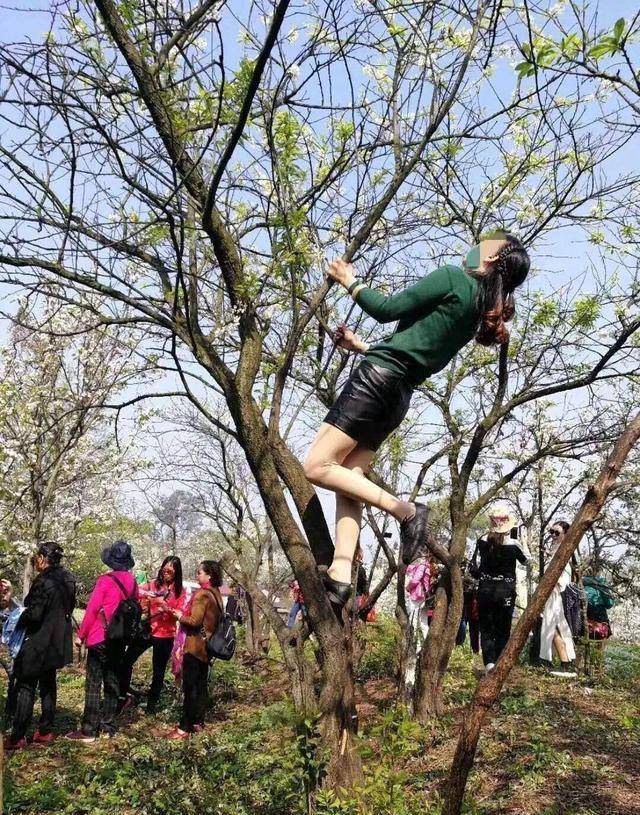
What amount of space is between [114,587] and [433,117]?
16.9 feet

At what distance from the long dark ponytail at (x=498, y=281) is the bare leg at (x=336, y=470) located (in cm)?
82

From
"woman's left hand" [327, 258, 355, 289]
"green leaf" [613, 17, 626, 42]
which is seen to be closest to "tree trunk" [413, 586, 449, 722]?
"woman's left hand" [327, 258, 355, 289]

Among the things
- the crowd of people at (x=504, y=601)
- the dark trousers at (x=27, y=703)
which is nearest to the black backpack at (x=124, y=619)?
the dark trousers at (x=27, y=703)

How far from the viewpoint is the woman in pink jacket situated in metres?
6.89

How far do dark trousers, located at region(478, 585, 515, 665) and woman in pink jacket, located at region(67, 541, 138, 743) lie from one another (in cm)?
357

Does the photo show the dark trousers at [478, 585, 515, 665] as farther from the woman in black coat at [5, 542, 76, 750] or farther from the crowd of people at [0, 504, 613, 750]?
the woman in black coat at [5, 542, 76, 750]

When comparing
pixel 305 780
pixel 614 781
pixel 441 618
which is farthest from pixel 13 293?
pixel 614 781

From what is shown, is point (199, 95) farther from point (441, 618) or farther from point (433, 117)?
point (441, 618)

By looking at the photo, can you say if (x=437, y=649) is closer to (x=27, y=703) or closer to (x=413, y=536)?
(x=27, y=703)

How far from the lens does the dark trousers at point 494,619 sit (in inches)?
298

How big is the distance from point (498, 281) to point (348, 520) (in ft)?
4.41

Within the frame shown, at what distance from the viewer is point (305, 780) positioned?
3850 millimetres

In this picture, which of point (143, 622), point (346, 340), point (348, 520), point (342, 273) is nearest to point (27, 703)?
point (143, 622)

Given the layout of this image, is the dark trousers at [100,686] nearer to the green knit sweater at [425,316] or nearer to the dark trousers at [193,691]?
the dark trousers at [193,691]
